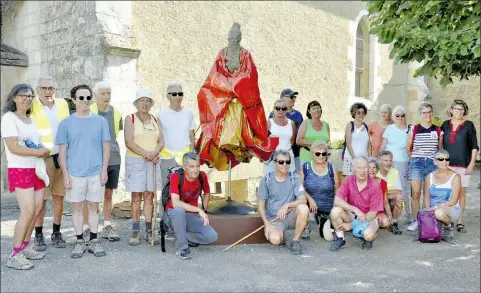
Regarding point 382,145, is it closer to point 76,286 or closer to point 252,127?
point 252,127

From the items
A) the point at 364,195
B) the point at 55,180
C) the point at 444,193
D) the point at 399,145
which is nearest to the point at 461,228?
the point at 444,193

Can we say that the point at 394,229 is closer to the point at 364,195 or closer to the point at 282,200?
the point at 364,195

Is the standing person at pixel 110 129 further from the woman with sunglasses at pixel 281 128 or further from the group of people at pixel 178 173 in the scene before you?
the woman with sunglasses at pixel 281 128

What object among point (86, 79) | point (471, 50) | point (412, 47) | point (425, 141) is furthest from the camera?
point (86, 79)

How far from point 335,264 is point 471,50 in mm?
Result: 2137

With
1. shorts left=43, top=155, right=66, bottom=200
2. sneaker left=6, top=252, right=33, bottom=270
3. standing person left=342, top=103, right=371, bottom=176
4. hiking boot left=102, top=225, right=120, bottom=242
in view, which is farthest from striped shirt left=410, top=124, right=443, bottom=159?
sneaker left=6, top=252, right=33, bottom=270

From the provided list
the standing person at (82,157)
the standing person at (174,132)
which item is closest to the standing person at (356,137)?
the standing person at (174,132)

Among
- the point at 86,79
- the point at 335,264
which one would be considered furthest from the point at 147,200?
the point at 86,79

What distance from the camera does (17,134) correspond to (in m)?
4.30

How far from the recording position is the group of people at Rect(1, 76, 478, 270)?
446 cm

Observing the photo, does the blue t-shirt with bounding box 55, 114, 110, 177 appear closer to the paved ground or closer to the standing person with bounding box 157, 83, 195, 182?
the paved ground

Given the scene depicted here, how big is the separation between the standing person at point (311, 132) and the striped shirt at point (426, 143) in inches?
42.0

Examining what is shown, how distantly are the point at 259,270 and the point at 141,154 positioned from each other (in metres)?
1.66

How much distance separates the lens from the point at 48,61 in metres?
8.34
